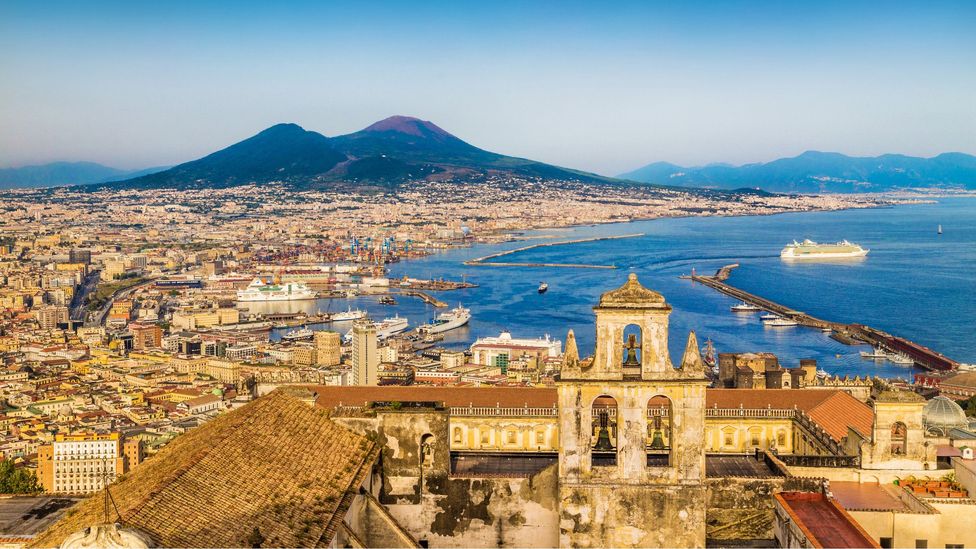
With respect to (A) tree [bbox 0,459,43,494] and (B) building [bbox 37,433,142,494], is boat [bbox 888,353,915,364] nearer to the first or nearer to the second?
(B) building [bbox 37,433,142,494]

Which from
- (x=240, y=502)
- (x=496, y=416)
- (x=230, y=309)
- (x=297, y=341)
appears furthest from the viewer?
(x=230, y=309)

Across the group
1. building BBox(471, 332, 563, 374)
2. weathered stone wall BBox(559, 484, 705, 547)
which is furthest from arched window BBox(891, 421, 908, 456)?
building BBox(471, 332, 563, 374)

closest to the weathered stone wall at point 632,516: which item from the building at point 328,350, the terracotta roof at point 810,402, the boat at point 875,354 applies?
the terracotta roof at point 810,402

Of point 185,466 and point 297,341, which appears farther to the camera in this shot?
point 297,341

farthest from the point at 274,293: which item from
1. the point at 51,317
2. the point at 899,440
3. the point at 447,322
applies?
the point at 899,440

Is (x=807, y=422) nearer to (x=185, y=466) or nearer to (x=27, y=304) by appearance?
(x=185, y=466)

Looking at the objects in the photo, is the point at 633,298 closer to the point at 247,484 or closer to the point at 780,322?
the point at 247,484

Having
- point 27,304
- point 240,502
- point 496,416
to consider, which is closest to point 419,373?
point 496,416
